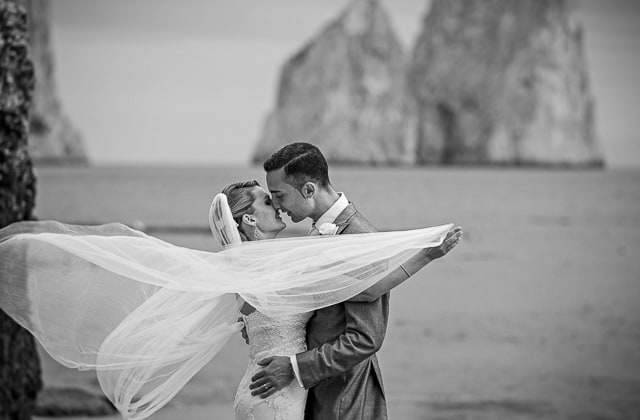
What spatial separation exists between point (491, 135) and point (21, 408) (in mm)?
147636

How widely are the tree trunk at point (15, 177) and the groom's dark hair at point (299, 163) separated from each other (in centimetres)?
273

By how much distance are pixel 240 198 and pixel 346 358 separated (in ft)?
2.56

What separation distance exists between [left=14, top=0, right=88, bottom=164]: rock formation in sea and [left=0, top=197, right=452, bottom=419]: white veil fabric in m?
123

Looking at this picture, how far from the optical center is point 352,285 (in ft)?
12.0

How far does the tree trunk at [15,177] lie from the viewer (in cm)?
588

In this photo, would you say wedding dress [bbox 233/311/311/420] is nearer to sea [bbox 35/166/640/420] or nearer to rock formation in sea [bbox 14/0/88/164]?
sea [bbox 35/166/640/420]

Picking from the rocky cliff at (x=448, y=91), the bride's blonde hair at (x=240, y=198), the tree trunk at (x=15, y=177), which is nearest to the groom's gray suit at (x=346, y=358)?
the bride's blonde hair at (x=240, y=198)

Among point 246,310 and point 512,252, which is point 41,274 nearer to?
point 246,310

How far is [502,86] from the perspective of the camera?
14988 centimetres

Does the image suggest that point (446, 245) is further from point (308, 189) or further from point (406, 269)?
point (308, 189)

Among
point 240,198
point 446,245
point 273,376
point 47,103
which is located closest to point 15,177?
point 240,198

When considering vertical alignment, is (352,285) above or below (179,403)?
above

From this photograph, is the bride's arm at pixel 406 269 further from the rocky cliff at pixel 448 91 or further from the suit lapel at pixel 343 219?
the rocky cliff at pixel 448 91

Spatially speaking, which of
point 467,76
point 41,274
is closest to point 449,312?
point 41,274
